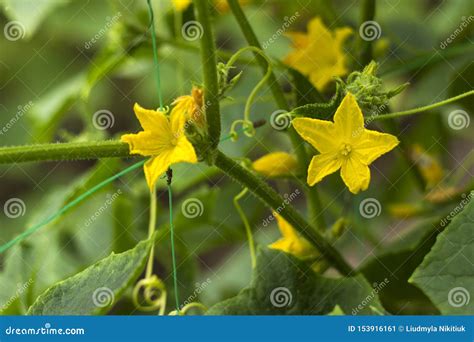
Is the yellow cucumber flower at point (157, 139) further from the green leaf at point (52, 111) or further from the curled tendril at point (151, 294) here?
the green leaf at point (52, 111)

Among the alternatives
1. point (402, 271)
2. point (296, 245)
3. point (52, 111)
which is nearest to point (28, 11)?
point (52, 111)

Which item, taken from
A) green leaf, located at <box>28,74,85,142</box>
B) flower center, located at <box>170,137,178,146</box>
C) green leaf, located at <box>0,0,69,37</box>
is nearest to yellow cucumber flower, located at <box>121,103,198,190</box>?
flower center, located at <box>170,137,178,146</box>

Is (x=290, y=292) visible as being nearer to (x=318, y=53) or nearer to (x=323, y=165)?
(x=323, y=165)

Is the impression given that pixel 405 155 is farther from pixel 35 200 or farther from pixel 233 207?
pixel 35 200

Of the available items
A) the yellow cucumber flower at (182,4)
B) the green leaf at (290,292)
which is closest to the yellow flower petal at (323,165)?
the green leaf at (290,292)

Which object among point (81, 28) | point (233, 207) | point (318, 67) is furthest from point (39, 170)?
point (318, 67)

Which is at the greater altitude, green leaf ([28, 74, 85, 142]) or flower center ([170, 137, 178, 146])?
green leaf ([28, 74, 85, 142])

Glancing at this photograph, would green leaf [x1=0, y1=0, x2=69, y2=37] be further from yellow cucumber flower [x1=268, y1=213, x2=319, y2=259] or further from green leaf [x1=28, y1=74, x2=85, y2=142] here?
yellow cucumber flower [x1=268, y1=213, x2=319, y2=259]
